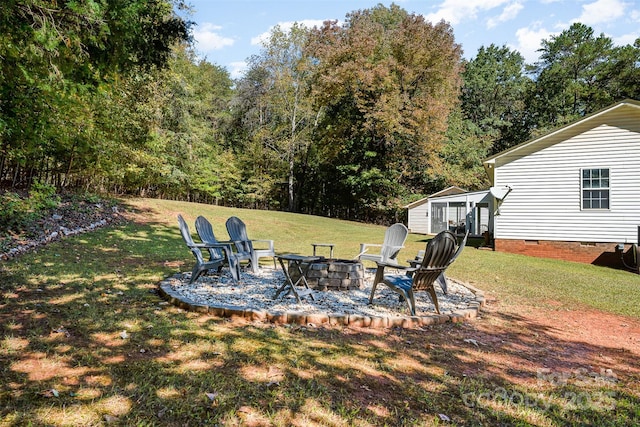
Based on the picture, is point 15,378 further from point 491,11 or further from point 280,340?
point 491,11

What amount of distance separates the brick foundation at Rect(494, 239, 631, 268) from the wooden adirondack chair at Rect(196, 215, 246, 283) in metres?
9.59

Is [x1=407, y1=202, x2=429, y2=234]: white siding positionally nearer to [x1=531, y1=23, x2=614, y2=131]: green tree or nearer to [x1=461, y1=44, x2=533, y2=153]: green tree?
[x1=461, y1=44, x2=533, y2=153]: green tree

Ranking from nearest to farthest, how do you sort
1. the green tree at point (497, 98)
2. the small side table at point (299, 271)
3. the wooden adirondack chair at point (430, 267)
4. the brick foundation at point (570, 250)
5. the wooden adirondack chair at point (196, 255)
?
the wooden adirondack chair at point (430, 267)
the small side table at point (299, 271)
the wooden adirondack chair at point (196, 255)
the brick foundation at point (570, 250)
the green tree at point (497, 98)

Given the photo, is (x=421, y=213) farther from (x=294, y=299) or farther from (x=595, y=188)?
(x=294, y=299)

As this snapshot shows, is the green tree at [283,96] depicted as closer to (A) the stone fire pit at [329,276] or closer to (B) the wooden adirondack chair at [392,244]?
(B) the wooden adirondack chair at [392,244]

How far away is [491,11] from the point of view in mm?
16562

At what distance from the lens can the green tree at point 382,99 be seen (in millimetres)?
22422

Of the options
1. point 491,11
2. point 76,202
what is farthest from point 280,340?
point 491,11

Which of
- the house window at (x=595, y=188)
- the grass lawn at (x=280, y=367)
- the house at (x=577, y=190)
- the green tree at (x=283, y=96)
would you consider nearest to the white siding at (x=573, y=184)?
the house at (x=577, y=190)

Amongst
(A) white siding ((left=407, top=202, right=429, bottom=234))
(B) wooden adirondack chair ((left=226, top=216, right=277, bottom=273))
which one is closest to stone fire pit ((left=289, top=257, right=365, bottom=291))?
(B) wooden adirondack chair ((left=226, top=216, right=277, bottom=273))

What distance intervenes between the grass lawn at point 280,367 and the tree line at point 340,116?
373 inches

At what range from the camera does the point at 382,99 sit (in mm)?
22188

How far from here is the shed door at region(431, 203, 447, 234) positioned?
20906 mm

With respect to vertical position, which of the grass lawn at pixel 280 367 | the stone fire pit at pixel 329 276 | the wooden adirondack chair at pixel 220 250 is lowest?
the grass lawn at pixel 280 367
